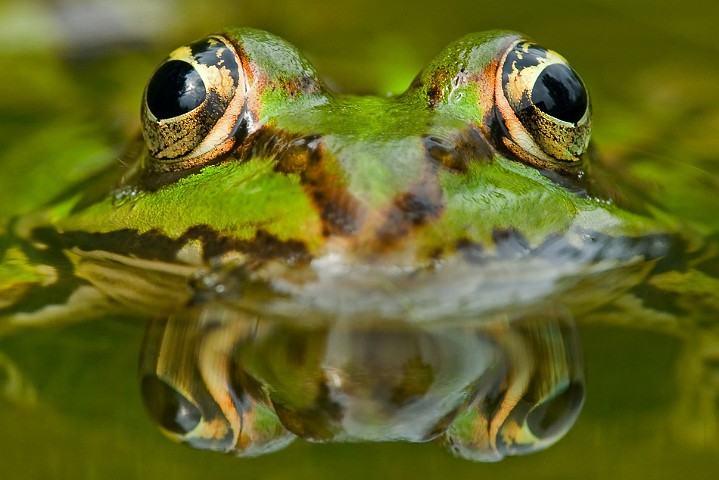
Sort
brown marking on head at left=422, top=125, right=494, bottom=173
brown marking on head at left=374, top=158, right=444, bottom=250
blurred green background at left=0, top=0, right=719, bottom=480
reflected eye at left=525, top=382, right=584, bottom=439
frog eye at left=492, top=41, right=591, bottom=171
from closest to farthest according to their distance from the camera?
1. blurred green background at left=0, top=0, right=719, bottom=480
2. reflected eye at left=525, top=382, right=584, bottom=439
3. brown marking on head at left=374, top=158, right=444, bottom=250
4. brown marking on head at left=422, top=125, right=494, bottom=173
5. frog eye at left=492, top=41, right=591, bottom=171

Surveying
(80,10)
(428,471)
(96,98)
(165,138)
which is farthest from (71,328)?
(80,10)

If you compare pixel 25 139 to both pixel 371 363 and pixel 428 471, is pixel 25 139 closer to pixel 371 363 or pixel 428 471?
pixel 371 363

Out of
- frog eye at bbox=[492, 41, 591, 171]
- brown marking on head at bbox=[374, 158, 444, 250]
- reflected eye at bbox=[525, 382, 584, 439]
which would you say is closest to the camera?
reflected eye at bbox=[525, 382, 584, 439]

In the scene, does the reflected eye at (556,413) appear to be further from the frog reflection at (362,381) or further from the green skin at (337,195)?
the green skin at (337,195)

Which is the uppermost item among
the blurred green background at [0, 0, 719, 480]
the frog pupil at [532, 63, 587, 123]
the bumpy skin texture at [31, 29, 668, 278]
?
the frog pupil at [532, 63, 587, 123]

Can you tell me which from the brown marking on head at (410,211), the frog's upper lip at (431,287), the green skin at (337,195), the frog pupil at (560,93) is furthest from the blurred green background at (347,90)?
the frog pupil at (560,93)

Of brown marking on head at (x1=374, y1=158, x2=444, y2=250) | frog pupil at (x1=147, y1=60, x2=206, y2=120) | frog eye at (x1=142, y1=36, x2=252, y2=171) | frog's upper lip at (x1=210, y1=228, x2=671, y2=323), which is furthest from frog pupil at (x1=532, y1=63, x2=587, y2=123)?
frog pupil at (x1=147, y1=60, x2=206, y2=120)

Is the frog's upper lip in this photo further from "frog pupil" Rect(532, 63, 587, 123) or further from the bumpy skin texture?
"frog pupil" Rect(532, 63, 587, 123)
